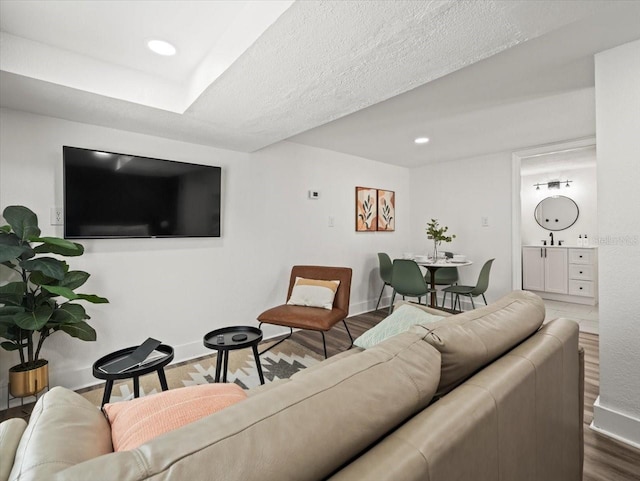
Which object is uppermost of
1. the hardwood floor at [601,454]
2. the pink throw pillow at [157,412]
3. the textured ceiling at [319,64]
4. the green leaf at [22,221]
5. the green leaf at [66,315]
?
the textured ceiling at [319,64]

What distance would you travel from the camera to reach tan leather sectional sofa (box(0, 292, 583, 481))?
49 cm

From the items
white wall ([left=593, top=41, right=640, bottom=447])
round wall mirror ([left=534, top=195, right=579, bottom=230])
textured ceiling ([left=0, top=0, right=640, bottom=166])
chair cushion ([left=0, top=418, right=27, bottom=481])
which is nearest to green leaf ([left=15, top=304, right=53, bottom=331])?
textured ceiling ([left=0, top=0, right=640, bottom=166])

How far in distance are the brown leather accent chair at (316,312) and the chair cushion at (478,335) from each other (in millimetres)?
1589

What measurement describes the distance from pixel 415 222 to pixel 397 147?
1679 mm

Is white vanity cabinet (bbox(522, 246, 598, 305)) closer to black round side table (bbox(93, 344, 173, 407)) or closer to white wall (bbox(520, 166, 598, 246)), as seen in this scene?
white wall (bbox(520, 166, 598, 246))

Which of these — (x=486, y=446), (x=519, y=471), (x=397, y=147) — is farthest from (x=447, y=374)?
(x=397, y=147)

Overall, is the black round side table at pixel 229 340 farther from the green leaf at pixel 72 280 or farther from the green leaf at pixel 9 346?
the green leaf at pixel 9 346

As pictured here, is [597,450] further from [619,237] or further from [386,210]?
[386,210]

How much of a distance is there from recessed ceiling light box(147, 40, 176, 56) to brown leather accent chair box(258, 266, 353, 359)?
2.10 m

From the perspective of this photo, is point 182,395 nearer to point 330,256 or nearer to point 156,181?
point 156,181

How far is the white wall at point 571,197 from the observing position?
558 centimetres

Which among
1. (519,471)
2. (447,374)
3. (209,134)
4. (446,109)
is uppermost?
(446,109)

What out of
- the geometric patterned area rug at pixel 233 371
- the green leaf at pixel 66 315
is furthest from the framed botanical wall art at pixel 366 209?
the green leaf at pixel 66 315

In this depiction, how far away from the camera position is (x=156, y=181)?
277cm
